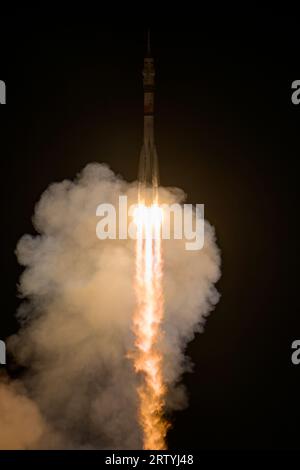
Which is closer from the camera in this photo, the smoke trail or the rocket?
the rocket

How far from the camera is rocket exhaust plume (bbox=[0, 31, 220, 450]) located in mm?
27234

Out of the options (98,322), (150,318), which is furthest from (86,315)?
(150,318)

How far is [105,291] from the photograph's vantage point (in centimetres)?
2772

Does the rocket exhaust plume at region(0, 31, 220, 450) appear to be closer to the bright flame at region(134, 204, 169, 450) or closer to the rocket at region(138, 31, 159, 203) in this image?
the bright flame at region(134, 204, 169, 450)

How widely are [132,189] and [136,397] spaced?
685cm

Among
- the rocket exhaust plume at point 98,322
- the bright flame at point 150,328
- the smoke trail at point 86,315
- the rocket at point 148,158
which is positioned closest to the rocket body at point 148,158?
the rocket at point 148,158

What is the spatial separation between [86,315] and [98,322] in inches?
18.4

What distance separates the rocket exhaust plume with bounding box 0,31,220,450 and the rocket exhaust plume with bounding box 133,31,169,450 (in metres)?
0.03

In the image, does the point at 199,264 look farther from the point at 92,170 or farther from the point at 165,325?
the point at 92,170

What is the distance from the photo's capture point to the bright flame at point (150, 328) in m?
27.1

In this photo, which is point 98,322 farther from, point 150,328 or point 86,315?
point 150,328

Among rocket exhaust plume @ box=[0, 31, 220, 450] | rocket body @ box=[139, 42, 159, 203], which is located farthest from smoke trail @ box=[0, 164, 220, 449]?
rocket body @ box=[139, 42, 159, 203]
